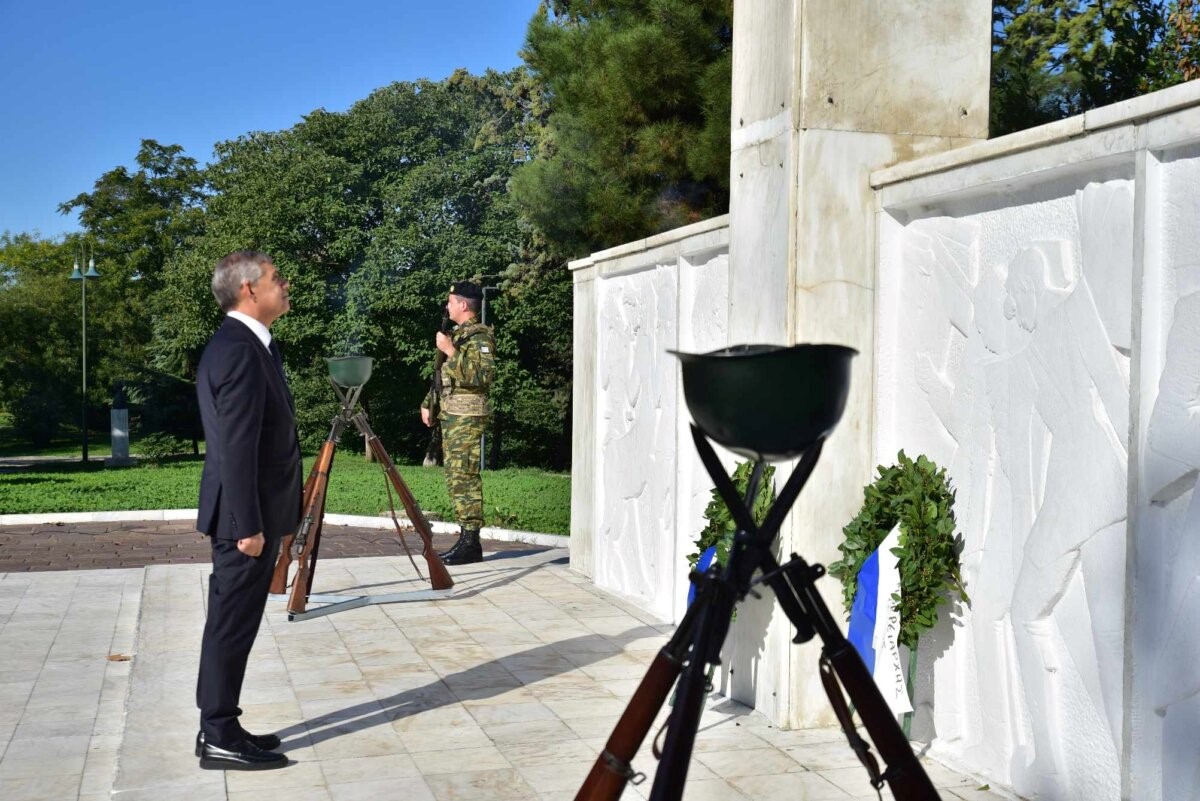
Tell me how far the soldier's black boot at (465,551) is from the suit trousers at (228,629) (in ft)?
18.1

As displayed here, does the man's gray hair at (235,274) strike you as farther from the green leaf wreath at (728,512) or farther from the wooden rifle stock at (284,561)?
the wooden rifle stock at (284,561)

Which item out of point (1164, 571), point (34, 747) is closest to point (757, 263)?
point (1164, 571)

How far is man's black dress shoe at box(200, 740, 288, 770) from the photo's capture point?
5043 mm

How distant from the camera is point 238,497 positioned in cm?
491

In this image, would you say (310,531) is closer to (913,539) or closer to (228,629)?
(228,629)

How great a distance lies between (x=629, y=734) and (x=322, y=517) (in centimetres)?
607

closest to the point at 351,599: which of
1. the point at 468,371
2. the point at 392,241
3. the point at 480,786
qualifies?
the point at 468,371

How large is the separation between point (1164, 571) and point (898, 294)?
1948mm

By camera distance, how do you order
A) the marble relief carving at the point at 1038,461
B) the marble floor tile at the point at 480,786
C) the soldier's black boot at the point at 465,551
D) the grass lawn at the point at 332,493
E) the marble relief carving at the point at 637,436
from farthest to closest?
the grass lawn at the point at 332,493
the soldier's black boot at the point at 465,551
the marble relief carving at the point at 637,436
the marble floor tile at the point at 480,786
the marble relief carving at the point at 1038,461

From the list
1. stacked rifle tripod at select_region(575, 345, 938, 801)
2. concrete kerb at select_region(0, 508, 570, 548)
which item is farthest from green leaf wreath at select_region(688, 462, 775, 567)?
concrete kerb at select_region(0, 508, 570, 548)

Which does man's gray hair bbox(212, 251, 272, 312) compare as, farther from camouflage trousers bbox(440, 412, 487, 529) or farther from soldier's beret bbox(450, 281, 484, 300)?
camouflage trousers bbox(440, 412, 487, 529)

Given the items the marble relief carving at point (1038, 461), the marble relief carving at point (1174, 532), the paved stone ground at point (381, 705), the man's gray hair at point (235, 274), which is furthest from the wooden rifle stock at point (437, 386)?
the marble relief carving at point (1174, 532)

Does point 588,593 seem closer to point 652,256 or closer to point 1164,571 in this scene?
point 652,256

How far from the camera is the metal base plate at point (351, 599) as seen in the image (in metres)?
8.31
